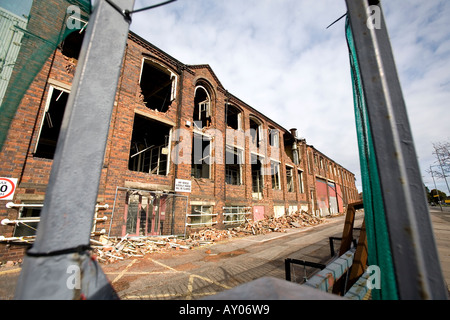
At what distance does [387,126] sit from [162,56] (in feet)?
35.1

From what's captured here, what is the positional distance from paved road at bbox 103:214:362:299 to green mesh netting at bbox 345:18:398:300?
235cm

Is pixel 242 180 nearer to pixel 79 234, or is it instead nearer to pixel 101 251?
pixel 101 251

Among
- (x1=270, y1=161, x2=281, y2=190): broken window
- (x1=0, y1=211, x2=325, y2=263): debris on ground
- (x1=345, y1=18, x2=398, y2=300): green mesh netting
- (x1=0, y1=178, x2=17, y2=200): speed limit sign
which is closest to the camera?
(x1=345, y1=18, x2=398, y2=300): green mesh netting

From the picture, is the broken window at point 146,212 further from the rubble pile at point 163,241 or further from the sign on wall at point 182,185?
the sign on wall at point 182,185

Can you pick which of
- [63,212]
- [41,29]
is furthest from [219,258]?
[41,29]

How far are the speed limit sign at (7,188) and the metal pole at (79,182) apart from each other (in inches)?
251

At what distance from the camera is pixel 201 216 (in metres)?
9.61

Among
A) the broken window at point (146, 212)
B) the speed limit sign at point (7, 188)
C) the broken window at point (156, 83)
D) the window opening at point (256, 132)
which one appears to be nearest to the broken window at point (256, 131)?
the window opening at point (256, 132)

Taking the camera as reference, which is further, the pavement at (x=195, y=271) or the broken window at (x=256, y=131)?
the broken window at (x=256, y=131)

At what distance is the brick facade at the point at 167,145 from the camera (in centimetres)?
537

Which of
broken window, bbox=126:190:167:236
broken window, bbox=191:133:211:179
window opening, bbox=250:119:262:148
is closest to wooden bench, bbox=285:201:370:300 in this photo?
broken window, bbox=126:190:167:236

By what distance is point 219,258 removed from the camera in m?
5.77

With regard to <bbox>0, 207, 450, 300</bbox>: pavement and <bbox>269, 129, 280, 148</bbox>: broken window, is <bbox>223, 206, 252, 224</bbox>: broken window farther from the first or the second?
<bbox>269, 129, 280, 148</bbox>: broken window

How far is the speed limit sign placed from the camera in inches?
194
